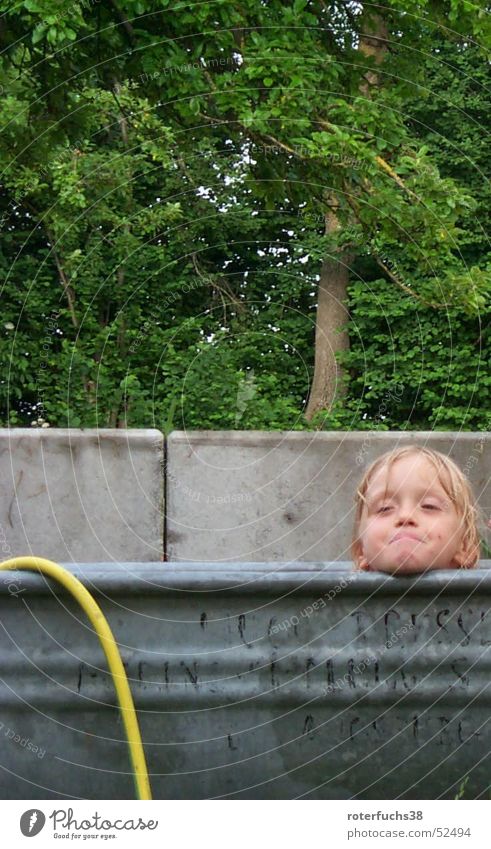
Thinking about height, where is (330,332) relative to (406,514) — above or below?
above

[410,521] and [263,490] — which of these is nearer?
[410,521]

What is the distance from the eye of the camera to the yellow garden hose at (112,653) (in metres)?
1.88

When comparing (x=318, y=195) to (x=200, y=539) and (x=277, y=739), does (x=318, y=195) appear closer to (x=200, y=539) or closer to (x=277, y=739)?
(x=200, y=539)

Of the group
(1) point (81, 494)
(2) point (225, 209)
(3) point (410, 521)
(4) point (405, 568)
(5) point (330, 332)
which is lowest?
(4) point (405, 568)

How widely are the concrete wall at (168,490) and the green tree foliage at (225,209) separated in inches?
25.8

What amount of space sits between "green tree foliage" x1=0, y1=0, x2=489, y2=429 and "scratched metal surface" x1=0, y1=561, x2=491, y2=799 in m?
2.61

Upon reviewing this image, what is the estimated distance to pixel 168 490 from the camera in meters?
5.03

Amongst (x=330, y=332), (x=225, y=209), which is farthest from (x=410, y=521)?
(x=330, y=332)
